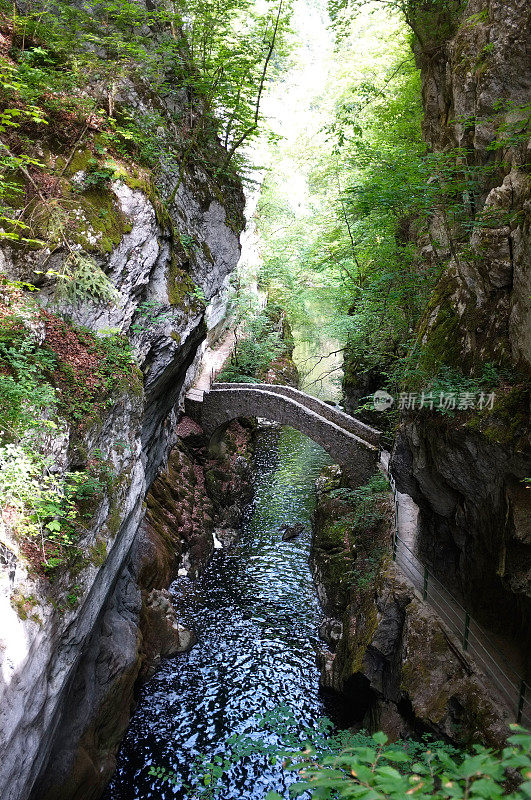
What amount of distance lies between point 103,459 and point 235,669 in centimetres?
701

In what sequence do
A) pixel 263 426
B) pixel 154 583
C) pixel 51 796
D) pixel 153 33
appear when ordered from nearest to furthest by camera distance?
pixel 51 796
pixel 153 33
pixel 154 583
pixel 263 426

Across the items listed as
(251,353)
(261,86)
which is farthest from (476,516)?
(251,353)

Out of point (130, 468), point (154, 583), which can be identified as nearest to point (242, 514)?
point (154, 583)

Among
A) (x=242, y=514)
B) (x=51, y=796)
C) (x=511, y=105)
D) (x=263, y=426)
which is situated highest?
(x=263, y=426)

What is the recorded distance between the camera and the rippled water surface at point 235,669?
8.87m

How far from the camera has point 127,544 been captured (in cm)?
847

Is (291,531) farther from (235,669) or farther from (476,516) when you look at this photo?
(476,516)

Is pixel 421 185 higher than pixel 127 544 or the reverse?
higher

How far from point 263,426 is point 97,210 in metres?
19.5

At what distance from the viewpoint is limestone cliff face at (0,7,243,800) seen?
5.05 meters

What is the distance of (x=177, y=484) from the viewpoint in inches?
635

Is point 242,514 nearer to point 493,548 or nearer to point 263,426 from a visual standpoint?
point 263,426

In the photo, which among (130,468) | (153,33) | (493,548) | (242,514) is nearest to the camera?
(493,548)

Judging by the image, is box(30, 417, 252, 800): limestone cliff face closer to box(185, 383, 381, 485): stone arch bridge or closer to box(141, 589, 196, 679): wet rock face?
box(141, 589, 196, 679): wet rock face
